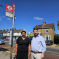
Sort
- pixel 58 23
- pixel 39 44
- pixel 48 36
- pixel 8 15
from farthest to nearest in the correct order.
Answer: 1. pixel 48 36
2. pixel 58 23
3. pixel 8 15
4. pixel 39 44

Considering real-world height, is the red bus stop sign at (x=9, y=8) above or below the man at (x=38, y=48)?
above

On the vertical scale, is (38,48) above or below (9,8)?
below

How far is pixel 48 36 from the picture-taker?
29.4 meters

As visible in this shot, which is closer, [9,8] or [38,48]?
[38,48]

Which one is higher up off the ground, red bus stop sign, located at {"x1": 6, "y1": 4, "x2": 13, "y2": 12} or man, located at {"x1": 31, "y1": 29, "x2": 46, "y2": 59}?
Answer: red bus stop sign, located at {"x1": 6, "y1": 4, "x2": 13, "y2": 12}

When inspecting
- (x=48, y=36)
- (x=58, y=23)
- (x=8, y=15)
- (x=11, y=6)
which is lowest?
(x=48, y=36)

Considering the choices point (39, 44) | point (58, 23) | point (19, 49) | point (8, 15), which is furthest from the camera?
point (58, 23)

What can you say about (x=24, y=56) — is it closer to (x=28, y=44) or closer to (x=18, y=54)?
(x=18, y=54)

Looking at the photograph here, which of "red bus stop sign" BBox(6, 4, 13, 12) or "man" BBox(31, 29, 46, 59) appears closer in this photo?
"man" BBox(31, 29, 46, 59)

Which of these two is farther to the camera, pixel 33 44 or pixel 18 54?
pixel 18 54

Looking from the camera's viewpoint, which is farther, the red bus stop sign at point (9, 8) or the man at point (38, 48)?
the red bus stop sign at point (9, 8)

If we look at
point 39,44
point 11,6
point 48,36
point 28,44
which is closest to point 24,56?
point 28,44

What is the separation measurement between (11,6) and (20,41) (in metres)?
3.17

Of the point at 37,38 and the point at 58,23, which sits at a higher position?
the point at 58,23
